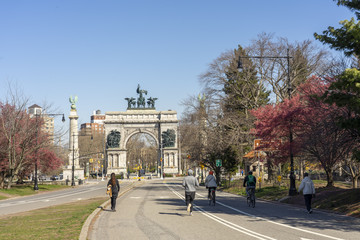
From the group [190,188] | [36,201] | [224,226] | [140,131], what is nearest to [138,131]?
[140,131]

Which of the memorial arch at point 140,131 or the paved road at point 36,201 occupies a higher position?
the memorial arch at point 140,131

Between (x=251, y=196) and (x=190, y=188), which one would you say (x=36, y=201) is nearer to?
(x=251, y=196)

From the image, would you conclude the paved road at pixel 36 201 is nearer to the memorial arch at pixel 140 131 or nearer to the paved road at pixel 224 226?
the paved road at pixel 224 226

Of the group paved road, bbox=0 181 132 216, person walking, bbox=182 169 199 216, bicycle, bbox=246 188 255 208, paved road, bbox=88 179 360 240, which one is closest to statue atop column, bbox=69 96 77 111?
paved road, bbox=0 181 132 216

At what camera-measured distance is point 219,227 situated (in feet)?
45.1

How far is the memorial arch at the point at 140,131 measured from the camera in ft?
352

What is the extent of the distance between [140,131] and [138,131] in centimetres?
54

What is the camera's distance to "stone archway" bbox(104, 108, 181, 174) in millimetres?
107312

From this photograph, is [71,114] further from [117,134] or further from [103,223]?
[103,223]

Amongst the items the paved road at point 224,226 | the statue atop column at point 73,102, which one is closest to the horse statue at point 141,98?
the statue atop column at point 73,102

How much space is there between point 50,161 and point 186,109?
18.8m

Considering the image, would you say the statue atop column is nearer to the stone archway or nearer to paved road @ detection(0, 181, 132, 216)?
the stone archway

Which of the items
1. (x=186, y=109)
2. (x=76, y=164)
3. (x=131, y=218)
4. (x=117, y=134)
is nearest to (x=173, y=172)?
(x=117, y=134)

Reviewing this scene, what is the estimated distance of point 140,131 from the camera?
11175 cm
